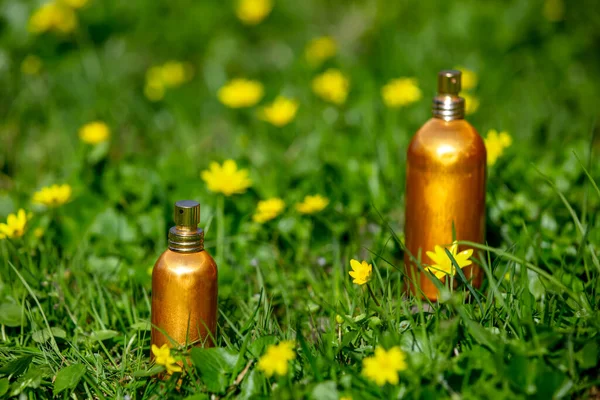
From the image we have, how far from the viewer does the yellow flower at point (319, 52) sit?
13.4ft

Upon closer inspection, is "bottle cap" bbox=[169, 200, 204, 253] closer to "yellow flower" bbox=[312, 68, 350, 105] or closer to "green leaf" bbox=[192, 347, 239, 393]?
"green leaf" bbox=[192, 347, 239, 393]

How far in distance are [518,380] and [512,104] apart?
7.59 feet

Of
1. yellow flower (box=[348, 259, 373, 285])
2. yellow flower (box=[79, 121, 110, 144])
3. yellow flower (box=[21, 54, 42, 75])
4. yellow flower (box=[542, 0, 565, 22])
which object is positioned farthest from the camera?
yellow flower (box=[542, 0, 565, 22])

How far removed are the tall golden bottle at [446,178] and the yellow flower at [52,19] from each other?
245 centimetres

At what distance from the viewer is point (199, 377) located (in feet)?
6.16

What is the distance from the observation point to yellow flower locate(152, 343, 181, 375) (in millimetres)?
1834

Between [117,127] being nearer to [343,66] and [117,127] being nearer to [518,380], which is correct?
[343,66]

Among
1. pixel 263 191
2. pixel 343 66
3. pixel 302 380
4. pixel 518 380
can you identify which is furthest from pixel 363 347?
pixel 343 66

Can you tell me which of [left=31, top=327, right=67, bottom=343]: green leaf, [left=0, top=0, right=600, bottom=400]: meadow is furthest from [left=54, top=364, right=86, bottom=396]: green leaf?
[left=31, top=327, right=67, bottom=343]: green leaf

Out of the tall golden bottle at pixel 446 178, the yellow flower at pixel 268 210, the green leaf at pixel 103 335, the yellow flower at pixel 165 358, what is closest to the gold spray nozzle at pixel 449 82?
the tall golden bottle at pixel 446 178

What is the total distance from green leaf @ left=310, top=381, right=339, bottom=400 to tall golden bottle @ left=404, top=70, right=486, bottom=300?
1.76 ft

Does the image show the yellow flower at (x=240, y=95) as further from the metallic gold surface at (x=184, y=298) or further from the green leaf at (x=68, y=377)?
the green leaf at (x=68, y=377)

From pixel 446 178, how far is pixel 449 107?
0.66 feet

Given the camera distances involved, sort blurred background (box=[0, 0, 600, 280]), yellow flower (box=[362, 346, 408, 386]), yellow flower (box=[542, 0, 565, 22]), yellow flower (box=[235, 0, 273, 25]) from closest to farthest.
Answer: yellow flower (box=[362, 346, 408, 386])
blurred background (box=[0, 0, 600, 280])
yellow flower (box=[542, 0, 565, 22])
yellow flower (box=[235, 0, 273, 25])
